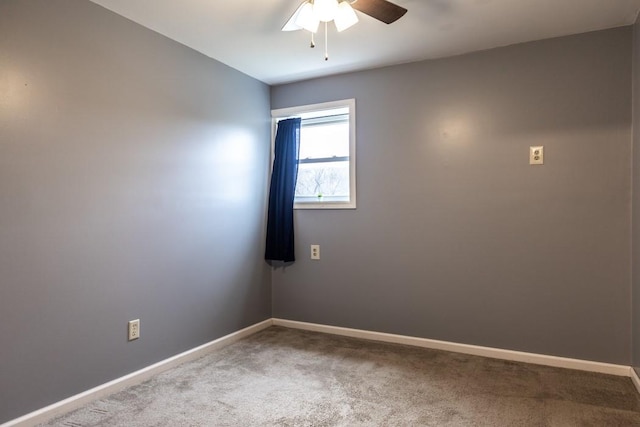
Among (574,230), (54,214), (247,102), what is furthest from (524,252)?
(54,214)

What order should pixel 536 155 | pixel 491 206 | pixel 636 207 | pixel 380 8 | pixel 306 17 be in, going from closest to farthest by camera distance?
1. pixel 380 8
2. pixel 306 17
3. pixel 636 207
4. pixel 536 155
5. pixel 491 206

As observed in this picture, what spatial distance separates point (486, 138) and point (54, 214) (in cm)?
279

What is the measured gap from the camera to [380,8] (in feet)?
6.26

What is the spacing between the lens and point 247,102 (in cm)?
345

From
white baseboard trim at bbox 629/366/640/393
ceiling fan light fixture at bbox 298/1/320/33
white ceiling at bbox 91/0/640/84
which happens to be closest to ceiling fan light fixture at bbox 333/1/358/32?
ceiling fan light fixture at bbox 298/1/320/33

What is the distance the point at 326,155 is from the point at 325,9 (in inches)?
66.3

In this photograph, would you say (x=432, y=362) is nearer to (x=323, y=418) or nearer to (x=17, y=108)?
(x=323, y=418)

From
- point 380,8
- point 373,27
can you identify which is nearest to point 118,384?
point 380,8

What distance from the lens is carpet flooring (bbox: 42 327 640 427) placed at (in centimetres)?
201

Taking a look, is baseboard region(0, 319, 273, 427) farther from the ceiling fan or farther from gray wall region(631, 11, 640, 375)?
gray wall region(631, 11, 640, 375)

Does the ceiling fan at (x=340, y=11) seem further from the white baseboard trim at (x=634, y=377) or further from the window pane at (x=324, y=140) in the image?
the white baseboard trim at (x=634, y=377)

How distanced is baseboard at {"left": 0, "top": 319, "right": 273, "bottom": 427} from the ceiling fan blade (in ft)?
8.11

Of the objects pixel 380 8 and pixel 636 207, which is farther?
pixel 636 207

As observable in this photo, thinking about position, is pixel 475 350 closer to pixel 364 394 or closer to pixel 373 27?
pixel 364 394
